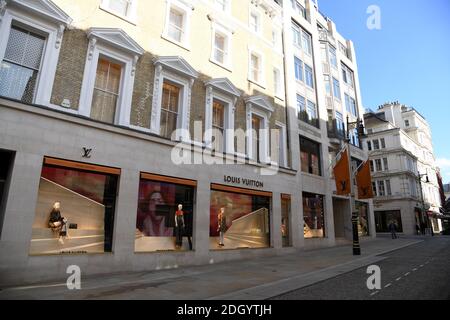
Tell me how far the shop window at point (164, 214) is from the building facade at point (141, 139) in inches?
2.1

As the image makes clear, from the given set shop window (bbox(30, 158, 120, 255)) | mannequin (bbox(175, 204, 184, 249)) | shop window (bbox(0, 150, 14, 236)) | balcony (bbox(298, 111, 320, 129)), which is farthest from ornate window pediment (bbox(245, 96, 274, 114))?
shop window (bbox(0, 150, 14, 236))

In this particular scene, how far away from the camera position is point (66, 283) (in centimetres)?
940

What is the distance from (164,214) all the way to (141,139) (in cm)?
337

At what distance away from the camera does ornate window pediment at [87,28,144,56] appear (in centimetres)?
1191

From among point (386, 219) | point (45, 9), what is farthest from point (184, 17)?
point (386, 219)

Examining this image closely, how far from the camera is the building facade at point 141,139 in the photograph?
1005 centimetres

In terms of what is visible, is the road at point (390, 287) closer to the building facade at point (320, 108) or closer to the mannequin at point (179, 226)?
the mannequin at point (179, 226)

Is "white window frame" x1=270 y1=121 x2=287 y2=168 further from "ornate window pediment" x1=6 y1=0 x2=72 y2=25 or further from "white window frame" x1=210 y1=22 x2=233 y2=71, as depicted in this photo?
"ornate window pediment" x1=6 y1=0 x2=72 y2=25

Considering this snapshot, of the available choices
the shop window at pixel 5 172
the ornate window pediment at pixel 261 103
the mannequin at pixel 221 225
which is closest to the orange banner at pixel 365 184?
the ornate window pediment at pixel 261 103

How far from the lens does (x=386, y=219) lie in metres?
48.3

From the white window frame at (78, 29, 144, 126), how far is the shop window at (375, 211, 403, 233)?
1845 inches

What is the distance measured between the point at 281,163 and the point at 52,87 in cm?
1396

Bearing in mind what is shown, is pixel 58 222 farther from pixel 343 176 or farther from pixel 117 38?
pixel 343 176
